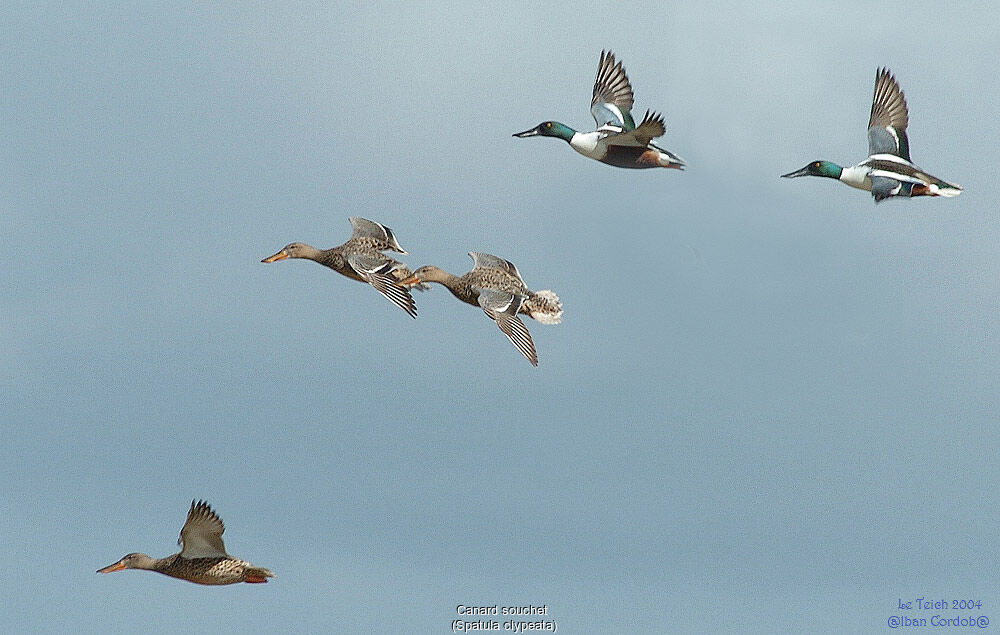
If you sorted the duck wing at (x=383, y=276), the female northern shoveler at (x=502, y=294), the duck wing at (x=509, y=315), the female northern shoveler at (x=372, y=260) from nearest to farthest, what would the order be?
the duck wing at (x=509, y=315), the female northern shoveler at (x=502, y=294), the duck wing at (x=383, y=276), the female northern shoveler at (x=372, y=260)

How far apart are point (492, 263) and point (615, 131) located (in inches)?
182

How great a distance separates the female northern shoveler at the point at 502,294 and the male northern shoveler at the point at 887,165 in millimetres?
6741

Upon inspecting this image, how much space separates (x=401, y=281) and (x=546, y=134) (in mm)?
5642

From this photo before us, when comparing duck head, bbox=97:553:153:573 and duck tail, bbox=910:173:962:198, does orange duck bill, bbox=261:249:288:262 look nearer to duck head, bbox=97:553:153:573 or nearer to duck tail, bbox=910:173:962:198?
duck head, bbox=97:553:153:573

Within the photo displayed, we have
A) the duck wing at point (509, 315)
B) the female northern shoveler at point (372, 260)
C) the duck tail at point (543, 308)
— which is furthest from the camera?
the female northern shoveler at point (372, 260)

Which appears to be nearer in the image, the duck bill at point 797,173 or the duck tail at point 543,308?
the duck tail at point 543,308

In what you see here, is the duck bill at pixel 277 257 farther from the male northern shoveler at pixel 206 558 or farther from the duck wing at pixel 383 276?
the male northern shoveler at pixel 206 558

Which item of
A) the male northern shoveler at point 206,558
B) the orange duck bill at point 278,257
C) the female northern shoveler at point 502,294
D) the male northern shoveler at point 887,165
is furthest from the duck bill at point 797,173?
the male northern shoveler at point 206,558

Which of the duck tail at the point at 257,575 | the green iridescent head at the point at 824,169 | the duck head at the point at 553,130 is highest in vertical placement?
the duck head at the point at 553,130

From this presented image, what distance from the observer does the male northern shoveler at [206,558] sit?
2766 cm

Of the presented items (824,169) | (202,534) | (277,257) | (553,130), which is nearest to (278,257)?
(277,257)

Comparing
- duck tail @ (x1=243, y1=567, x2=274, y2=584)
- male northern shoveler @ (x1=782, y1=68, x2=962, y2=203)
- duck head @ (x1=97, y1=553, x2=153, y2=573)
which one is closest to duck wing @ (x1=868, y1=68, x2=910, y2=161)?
male northern shoveler @ (x1=782, y1=68, x2=962, y2=203)

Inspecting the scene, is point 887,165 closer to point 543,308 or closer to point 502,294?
point 543,308

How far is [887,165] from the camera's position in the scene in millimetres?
32531
